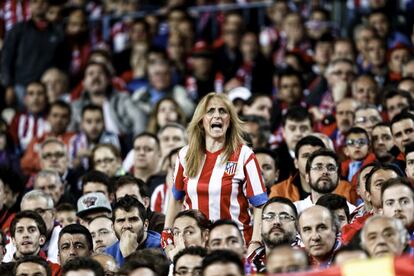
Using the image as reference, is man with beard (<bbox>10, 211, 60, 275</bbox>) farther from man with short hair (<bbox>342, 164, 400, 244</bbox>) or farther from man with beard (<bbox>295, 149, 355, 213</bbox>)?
man with short hair (<bbox>342, 164, 400, 244</bbox>)

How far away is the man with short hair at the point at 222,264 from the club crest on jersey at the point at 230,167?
6.19ft

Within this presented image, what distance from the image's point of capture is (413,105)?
46.7 feet

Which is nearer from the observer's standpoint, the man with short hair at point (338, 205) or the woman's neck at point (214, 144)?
the woman's neck at point (214, 144)

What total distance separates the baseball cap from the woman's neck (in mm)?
1797

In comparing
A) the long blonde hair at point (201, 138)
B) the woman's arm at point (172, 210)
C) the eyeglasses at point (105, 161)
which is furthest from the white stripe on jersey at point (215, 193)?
the eyeglasses at point (105, 161)

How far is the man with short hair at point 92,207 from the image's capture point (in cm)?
1245

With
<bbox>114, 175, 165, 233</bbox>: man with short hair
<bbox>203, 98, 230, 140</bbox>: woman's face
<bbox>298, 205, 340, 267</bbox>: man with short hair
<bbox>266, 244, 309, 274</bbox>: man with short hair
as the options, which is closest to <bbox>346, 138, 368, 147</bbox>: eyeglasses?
<bbox>114, 175, 165, 233</bbox>: man with short hair

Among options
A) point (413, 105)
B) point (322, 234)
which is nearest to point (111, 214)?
point (322, 234)

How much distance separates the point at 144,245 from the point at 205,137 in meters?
1.08

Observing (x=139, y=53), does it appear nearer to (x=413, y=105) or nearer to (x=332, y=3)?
(x=332, y=3)

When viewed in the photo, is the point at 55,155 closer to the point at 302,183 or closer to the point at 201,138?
the point at 302,183

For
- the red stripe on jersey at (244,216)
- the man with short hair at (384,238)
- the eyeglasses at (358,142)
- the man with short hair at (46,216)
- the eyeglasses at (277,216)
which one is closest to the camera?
the man with short hair at (384,238)

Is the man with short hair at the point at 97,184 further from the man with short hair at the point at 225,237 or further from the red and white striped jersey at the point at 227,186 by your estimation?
the man with short hair at the point at 225,237

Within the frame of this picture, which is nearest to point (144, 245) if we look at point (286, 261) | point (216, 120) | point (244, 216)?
point (244, 216)
